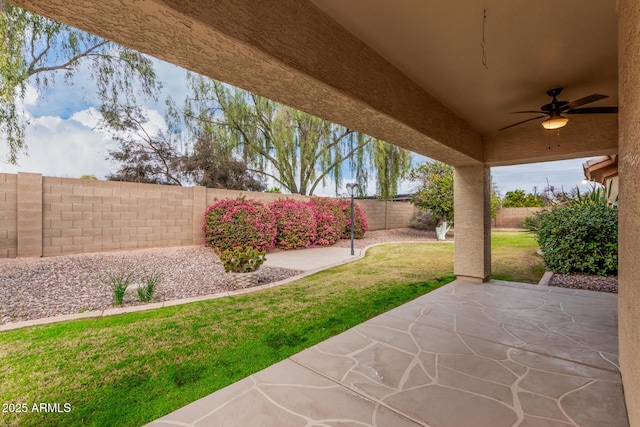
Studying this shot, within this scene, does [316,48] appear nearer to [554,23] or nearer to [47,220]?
[554,23]

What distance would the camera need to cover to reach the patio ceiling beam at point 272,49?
142 centimetres

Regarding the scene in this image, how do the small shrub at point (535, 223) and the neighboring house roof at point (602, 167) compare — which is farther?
the neighboring house roof at point (602, 167)

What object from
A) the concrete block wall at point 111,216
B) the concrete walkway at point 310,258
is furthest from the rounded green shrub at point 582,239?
the concrete block wall at point 111,216

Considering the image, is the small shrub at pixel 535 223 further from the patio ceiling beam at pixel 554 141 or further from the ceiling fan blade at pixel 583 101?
the ceiling fan blade at pixel 583 101

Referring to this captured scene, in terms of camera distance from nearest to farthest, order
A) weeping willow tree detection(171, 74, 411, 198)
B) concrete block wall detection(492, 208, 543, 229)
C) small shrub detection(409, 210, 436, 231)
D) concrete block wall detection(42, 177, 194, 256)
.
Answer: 1. concrete block wall detection(42, 177, 194, 256)
2. weeping willow tree detection(171, 74, 411, 198)
3. small shrub detection(409, 210, 436, 231)
4. concrete block wall detection(492, 208, 543, 229)

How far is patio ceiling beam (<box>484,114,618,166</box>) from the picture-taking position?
4.00 meters

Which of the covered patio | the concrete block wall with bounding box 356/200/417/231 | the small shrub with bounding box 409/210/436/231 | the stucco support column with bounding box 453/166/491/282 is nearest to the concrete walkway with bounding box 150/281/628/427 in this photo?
the covered patio

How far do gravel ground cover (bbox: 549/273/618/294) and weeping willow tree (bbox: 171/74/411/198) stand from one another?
26.9 feet

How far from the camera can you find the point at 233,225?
7883 mm

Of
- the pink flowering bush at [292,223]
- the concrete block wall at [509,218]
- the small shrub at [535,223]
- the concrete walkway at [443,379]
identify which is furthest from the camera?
the concrete block wall at [509,218]

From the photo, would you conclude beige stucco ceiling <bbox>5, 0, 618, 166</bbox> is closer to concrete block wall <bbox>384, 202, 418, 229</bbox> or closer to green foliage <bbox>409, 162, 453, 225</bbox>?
green foliage <bbox>409, 162, 453, 225</bbox>

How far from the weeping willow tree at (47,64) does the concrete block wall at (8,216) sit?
1.77ft

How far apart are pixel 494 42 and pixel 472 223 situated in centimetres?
346

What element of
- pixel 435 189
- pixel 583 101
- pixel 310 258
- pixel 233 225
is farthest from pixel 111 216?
pixel 435 189
